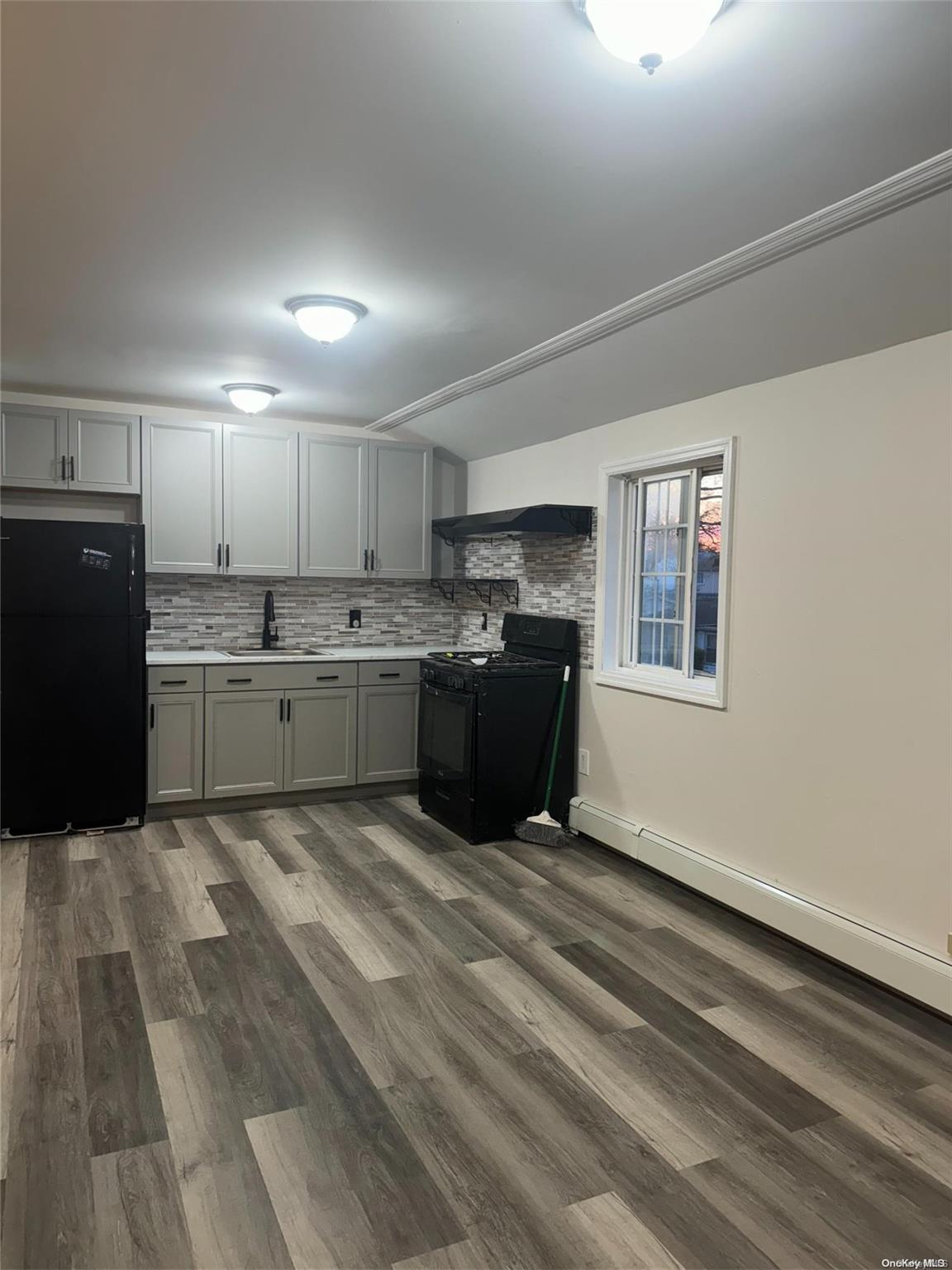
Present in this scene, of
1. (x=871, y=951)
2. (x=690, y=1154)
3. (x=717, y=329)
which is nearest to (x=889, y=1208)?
(x=690, y=1154)

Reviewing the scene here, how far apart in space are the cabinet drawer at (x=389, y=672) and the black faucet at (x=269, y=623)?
77cm

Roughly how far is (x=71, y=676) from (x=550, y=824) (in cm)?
261

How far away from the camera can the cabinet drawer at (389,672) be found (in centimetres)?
523

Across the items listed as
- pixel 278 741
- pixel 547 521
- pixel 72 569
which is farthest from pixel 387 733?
pixel 72 569

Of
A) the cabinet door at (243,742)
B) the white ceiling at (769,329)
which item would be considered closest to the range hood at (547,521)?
the white ceiling at (769,329)

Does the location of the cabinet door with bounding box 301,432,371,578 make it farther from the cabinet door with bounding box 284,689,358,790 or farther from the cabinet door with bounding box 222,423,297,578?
the cabinet door with bounding box 284,689,358,790

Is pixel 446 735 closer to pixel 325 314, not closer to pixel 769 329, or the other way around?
pixel 325 314

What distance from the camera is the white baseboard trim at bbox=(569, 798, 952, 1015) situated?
2.76 metres

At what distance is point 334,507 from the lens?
5.52m

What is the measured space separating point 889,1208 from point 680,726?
2.16 metres

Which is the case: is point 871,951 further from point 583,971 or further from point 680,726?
point 680,726

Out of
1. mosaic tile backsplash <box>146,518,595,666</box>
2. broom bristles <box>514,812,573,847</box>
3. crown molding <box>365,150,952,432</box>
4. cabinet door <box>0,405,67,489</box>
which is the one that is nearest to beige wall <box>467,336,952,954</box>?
crown molding <box>365,150,952,432</box>

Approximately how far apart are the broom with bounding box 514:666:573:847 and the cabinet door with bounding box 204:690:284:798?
1524 mm

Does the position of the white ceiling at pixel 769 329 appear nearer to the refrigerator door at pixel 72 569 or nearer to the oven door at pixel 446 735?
the oven door at pixel 446 735
